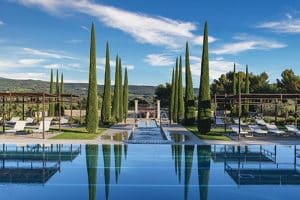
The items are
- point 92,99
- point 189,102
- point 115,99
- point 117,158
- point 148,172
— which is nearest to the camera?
point 148,172

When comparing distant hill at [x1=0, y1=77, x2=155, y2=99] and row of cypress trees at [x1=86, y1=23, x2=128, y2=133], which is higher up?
distant hill at [x1=0, y1=77, x2=155, y2=99]

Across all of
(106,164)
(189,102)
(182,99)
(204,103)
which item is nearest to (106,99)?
(189,102)

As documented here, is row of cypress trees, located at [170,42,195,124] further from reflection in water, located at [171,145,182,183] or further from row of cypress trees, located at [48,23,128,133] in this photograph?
reflection in water, located at [171,145,182,183]

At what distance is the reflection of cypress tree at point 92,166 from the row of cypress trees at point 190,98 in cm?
774

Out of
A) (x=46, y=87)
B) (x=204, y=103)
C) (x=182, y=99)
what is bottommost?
(x=204, y=103)

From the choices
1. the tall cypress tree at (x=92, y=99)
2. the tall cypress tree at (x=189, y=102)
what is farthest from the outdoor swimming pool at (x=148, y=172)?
the tall cypress tree at (x=189, y=102)

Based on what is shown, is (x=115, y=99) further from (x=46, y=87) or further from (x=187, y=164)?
(x=46, y=87)

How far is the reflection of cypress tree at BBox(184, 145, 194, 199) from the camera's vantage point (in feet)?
36.7

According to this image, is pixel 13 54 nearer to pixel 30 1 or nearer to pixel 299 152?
pixel 30 1

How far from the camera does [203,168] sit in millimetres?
13953

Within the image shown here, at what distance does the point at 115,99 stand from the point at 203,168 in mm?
22149

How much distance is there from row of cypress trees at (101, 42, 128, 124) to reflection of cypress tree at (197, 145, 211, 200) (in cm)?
1391

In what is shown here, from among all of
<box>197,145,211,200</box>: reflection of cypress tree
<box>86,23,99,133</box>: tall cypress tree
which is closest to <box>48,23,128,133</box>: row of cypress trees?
<box>86,23,99,133</box>: tall cypress tree

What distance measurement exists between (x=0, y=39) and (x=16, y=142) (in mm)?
19838
